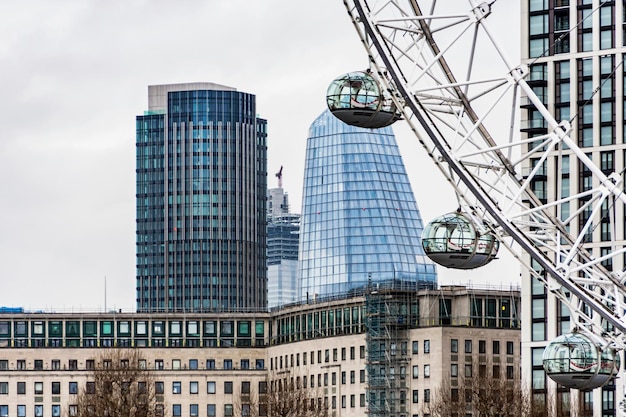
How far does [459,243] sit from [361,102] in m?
4.92

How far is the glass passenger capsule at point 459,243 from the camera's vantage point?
64.9m

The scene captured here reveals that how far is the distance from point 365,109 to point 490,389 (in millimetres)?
118840

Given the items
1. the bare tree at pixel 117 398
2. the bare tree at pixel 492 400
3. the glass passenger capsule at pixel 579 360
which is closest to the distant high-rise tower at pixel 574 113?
the bare tree at pixel 492 400

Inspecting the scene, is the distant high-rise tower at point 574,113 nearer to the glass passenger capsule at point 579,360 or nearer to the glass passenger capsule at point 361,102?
the glass passenger capsule at point 579,360

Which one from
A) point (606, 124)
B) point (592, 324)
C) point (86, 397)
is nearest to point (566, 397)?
point (606, 124)

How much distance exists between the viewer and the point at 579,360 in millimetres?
65812

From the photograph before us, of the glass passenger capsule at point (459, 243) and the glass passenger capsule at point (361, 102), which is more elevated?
the glass passenger capsule at point (361, 102)

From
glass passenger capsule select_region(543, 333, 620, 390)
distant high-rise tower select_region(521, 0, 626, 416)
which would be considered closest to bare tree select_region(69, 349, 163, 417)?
distant high-rise tower select_region(521, 0, 626, 416)

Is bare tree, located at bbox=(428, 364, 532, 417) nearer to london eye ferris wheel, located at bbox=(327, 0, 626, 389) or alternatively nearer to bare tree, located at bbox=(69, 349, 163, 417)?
bare tree, located at bbox=(69, 349, 163, 417)

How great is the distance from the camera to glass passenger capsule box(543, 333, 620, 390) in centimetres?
6581

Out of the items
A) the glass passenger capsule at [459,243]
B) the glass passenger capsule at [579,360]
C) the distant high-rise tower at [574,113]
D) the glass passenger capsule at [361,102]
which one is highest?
the distant high-rise tower at [574,113]

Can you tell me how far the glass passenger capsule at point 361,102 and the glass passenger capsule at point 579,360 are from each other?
820cm

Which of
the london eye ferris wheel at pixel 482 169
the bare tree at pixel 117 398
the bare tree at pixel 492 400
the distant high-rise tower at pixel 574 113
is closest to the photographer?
the london eye ferris wheel at pixel 482 169

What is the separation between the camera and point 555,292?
64.2 m
